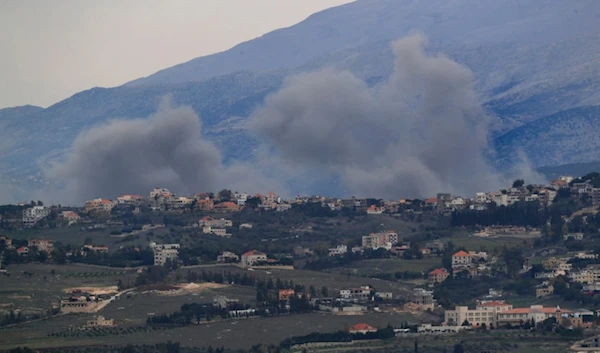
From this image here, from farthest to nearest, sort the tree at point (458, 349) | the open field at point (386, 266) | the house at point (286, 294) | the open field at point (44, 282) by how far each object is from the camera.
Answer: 1. the open field at point (386, 266)
2. the house at point (286, 294)
3. the open field at point (44, 282)
4. the tree at point (458, 349)

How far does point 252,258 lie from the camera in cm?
9544

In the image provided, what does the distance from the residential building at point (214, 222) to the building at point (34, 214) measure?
933 cm

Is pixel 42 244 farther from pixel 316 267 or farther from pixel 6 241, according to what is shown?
pixel 316 267

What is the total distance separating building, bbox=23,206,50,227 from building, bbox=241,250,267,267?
1942cm

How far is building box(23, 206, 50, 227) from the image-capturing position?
11262 cm

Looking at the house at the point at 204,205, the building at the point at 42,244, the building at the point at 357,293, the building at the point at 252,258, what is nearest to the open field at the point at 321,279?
the building at the point at 357,293

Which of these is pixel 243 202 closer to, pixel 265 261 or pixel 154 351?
pixel 265 261

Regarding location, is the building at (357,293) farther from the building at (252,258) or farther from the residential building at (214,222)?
the residential building at (214,222)

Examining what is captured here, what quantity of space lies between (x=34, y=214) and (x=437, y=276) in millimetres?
30747

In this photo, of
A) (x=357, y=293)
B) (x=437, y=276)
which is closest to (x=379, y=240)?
(x=437, y=276)

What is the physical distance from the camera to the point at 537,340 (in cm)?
7431

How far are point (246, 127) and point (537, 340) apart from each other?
110 m

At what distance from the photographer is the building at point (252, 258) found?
311 ft

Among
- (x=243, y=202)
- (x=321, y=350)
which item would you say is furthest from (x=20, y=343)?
(x=243, y=202)
